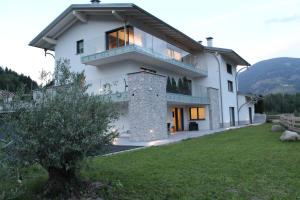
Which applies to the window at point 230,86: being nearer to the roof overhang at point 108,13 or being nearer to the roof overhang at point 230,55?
the roof overhang at point 230,55

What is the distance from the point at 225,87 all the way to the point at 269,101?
1072 inches

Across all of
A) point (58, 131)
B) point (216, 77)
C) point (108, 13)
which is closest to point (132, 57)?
point (108, 13)

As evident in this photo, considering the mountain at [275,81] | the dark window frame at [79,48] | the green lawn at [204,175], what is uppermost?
the mountain at [275,81]

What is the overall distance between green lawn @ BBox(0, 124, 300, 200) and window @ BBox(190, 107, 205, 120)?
14.8 m

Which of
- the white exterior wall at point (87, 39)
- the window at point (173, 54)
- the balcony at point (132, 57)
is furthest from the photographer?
the window at point (173, 54)

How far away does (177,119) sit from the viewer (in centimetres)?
2353

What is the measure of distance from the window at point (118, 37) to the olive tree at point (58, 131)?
12805 millimetres

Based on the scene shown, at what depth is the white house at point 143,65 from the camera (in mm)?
15719

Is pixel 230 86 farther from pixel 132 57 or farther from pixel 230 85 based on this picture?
pixel 132 57

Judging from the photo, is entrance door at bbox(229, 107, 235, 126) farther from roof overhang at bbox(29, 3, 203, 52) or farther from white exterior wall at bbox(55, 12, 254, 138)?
roof overhang at bbox(29, 3, 203, 52)

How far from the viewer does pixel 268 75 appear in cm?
12369

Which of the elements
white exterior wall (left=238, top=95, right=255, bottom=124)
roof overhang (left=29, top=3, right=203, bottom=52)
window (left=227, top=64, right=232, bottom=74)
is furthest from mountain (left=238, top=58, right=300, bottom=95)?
roof overhang (left=29, top=3, right=203, bottom=52)

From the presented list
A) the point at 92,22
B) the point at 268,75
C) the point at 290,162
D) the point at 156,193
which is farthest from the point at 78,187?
the point at 268,75

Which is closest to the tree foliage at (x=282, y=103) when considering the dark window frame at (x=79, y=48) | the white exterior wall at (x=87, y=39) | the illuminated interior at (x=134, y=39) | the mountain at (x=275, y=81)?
the illuminated interior at (x=134, y=39)
